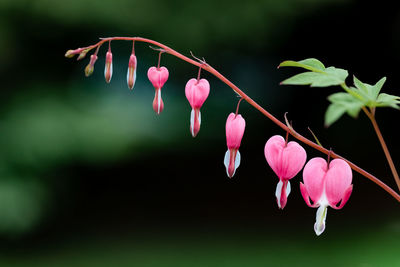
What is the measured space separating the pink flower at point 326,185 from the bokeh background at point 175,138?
3.33 metres

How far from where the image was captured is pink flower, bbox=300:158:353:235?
1.07 meters

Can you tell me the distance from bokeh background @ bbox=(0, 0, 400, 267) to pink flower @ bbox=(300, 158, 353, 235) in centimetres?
333

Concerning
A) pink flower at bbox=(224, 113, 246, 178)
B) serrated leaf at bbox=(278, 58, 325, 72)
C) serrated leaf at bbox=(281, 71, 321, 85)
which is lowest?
pink flower at bbox=(224, 113, 246, 178)

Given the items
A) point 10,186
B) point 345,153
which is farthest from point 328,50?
point 10,186

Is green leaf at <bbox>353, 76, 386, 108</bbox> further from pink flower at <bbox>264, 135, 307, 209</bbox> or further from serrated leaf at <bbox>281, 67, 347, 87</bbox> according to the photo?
pink flower at <bbox>264, 135, 307, 209</bbox>

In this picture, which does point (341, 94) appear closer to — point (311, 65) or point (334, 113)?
point (334, 113)

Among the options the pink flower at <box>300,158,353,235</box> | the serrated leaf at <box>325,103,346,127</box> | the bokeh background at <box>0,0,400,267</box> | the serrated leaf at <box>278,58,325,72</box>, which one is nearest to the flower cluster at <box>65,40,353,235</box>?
the pink flower at <box>300,158,353,235</box>

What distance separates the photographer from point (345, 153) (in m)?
7.12

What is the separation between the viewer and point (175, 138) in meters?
5.98

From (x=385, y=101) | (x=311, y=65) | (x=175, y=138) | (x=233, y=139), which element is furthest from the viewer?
(x=175, y=138)

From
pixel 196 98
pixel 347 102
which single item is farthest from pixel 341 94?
pixel 196 98

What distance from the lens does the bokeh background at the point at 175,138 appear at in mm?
4867

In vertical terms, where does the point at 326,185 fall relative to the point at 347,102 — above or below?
below

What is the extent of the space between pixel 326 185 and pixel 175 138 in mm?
4926
